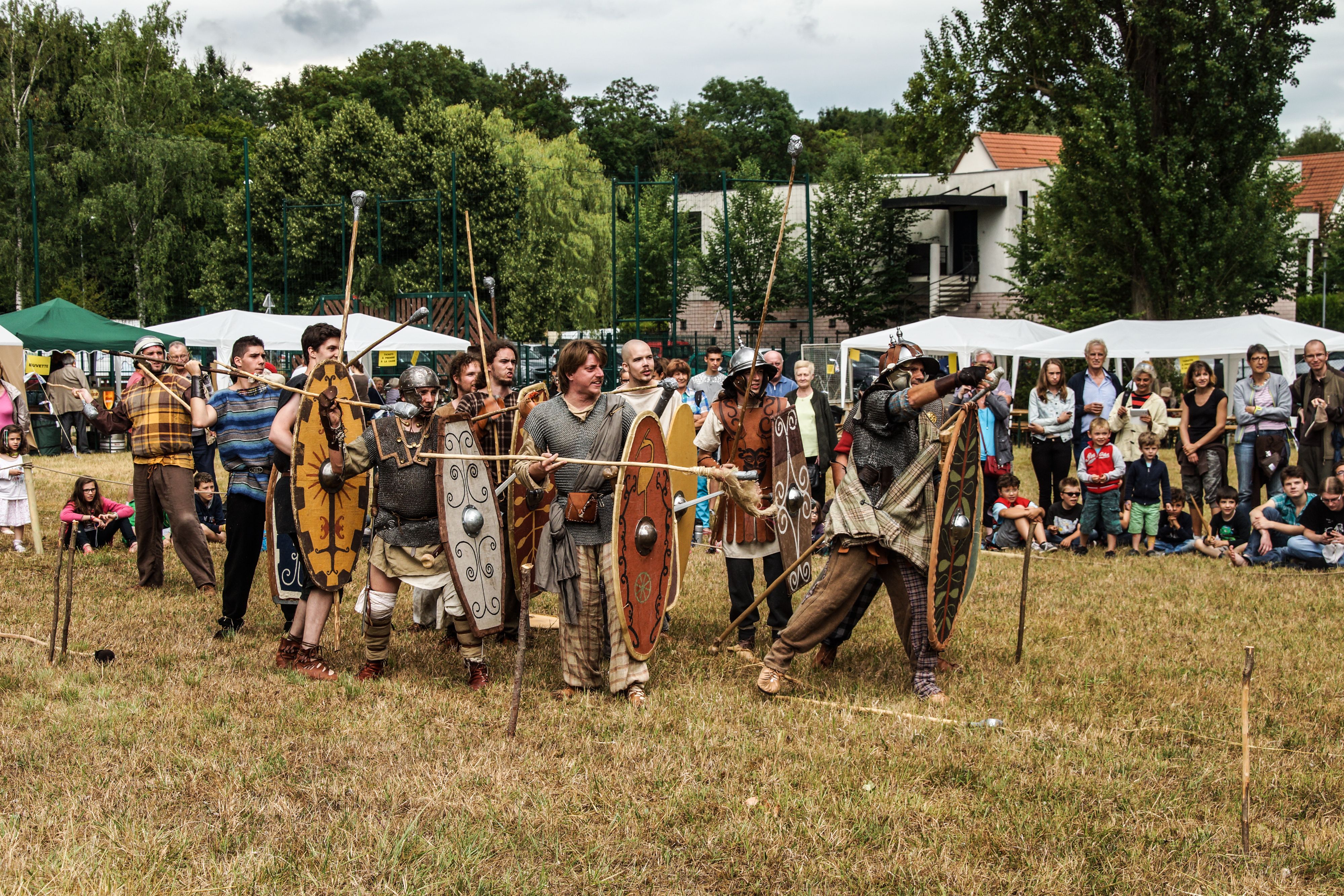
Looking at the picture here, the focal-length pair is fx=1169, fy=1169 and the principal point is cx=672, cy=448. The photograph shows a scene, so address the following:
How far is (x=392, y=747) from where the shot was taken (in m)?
4.59

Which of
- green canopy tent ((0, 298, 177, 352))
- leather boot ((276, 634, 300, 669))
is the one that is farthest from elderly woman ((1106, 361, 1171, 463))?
green canopy tent ((0, 298, 177, 352))

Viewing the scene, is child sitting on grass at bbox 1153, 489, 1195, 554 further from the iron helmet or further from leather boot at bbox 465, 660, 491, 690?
the iron helmet

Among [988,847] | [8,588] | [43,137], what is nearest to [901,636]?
[988,847]

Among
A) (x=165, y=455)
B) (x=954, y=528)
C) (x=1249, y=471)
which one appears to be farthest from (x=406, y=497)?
(x=1249, y=471)

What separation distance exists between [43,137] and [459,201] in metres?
13.5

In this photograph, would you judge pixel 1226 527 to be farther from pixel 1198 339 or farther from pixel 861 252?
pixel 861 252

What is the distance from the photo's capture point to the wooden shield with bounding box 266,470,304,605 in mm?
5809

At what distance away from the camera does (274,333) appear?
611 inches

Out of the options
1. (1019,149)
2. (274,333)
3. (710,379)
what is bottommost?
(710,379)

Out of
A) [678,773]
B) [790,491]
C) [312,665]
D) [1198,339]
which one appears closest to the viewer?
[678,773]

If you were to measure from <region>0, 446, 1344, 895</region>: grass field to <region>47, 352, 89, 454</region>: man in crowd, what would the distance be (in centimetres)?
1015

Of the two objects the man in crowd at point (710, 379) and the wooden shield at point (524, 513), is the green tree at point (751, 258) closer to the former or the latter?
the man in crowd at point (710, 379)

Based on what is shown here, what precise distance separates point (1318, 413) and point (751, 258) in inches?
910

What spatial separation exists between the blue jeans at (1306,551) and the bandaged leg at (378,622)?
6.78 meters
